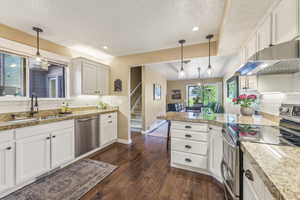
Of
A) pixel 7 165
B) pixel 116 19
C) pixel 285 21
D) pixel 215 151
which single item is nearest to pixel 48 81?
pixel 7 165

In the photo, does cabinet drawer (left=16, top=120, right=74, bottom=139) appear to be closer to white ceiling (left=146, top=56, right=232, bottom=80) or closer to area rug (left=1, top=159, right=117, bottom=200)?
area rug (left=1, top=159, right=117, bottom=200)

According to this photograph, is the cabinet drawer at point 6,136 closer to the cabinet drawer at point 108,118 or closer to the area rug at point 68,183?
the area rug at point 68,183

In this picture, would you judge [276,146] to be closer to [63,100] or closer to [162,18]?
[162,18]

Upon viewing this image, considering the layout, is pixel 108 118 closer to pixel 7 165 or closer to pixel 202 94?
pixel 7 165

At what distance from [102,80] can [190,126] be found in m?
2.62

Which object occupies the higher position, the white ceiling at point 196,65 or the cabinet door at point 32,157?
the white ceiling at point 196,65

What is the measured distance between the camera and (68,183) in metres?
1.82

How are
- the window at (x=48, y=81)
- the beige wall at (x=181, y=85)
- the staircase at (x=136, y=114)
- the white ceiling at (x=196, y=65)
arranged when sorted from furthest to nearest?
the beige wall at (x=181, y=85) < the staircase at (x=136, y=114) < the white ceiling at (x=196, y=65) < the window at (x=48, y=81)

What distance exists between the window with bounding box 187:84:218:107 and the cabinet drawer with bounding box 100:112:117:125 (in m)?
6.06

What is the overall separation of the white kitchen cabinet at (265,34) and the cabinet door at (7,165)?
3.36m

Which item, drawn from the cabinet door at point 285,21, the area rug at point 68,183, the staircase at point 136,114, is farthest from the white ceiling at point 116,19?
the staircase at point 136,114

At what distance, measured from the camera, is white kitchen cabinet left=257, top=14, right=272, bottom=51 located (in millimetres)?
1366

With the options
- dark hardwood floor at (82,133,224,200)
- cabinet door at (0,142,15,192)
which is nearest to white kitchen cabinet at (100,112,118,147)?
dark hardwood floor at (82,133,224,200)

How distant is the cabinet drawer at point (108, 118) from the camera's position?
3.02 m
